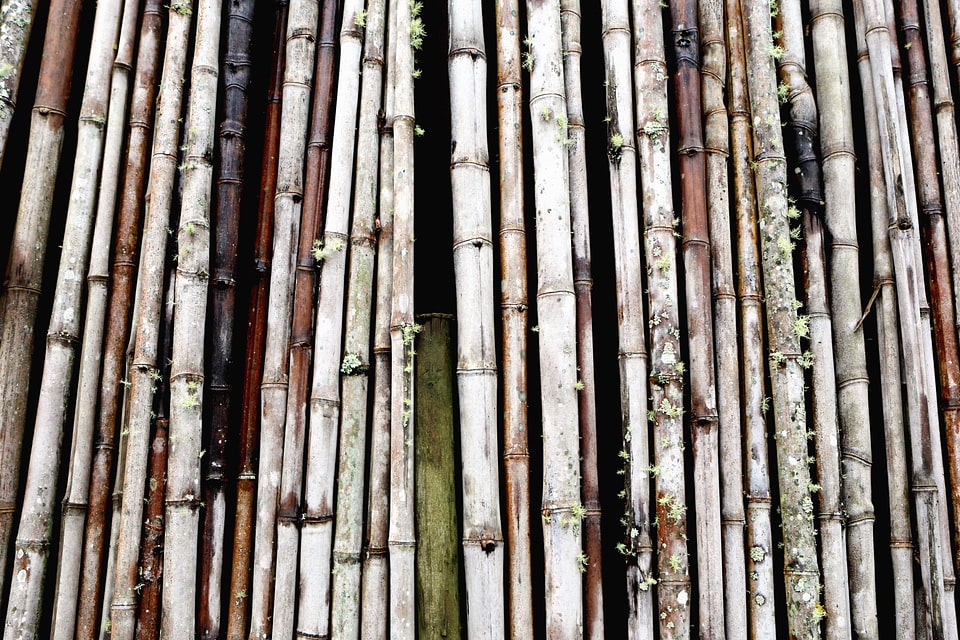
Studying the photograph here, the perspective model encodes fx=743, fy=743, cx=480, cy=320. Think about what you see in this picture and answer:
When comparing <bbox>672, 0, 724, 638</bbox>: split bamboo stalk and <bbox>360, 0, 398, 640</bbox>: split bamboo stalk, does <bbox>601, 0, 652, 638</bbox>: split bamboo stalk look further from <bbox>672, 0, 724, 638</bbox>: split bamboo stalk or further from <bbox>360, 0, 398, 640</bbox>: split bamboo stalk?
<bbox>360, 0, 398, 640</bbox>: split bamboo stalk

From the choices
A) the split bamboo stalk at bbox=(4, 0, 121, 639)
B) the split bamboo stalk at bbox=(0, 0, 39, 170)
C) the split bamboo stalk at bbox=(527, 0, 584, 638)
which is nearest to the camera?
the split bamboo stalk at bbox=(527, 0, 584, 638)

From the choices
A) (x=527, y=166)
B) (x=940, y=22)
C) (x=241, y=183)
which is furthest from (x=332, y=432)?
(x=940, y=22)

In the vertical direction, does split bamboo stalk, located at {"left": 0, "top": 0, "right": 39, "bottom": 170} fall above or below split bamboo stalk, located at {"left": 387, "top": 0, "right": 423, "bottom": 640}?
above

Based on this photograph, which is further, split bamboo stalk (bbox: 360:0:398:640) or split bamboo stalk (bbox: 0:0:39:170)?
split bamboo stalk (bbox: 0:0:39:170)

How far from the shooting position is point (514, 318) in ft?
7.79

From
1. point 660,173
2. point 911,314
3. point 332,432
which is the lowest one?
point 332,432

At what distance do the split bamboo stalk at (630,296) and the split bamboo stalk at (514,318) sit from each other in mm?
301

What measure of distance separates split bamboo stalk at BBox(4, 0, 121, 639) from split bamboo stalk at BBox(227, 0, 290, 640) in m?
0.50

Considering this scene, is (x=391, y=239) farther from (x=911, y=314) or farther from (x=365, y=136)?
(x=911, y=314)

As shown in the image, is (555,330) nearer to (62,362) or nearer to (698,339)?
(698,339)

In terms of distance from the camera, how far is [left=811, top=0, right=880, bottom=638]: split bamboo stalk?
227 centimetres

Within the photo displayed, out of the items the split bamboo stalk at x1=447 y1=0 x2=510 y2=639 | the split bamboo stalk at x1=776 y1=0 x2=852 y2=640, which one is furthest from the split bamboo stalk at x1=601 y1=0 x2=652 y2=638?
the split bamboo stalk at x1=776 y1=0 x2=852 y2=640

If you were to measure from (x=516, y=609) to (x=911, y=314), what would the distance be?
4.98 feet

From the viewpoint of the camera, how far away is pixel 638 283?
2.38 m
